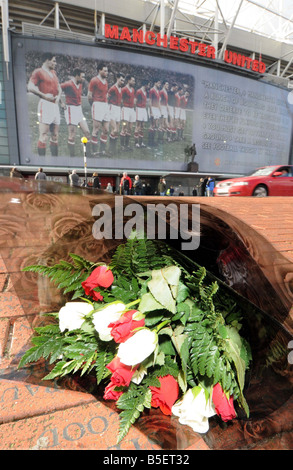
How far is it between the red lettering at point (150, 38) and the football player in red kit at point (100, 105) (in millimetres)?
3807

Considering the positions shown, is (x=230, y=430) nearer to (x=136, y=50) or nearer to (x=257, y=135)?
(x=136, y=50)

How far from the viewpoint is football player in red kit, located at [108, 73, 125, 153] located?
19.4m

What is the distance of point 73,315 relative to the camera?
2.82 feet

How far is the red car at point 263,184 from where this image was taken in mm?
8445

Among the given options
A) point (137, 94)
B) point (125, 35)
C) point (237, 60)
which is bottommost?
point (137, 94)

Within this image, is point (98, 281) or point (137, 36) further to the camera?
point (137, 36)

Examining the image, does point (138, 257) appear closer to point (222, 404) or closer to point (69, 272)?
point (69, 272)

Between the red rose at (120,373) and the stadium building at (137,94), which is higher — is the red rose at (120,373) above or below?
below

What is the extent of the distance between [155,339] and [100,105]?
21.4 m

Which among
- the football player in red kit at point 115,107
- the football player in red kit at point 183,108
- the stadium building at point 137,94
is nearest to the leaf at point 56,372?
the stadium building at point 137,94

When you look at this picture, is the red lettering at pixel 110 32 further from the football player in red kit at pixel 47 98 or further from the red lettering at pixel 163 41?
the football player in red kit at pixel 47 98

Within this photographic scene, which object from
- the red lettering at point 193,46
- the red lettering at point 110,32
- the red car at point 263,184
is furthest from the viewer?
the red lettering at point 193,46

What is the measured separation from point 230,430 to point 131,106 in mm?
22129

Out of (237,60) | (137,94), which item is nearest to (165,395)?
(137,94)
